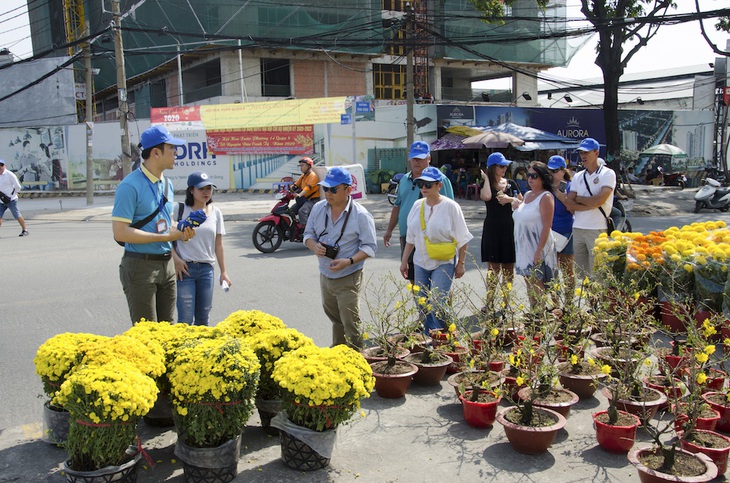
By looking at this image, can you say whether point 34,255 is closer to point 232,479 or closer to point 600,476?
point 232,479

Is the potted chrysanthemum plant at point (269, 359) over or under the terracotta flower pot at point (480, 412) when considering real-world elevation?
over

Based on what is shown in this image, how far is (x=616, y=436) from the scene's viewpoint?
362cm

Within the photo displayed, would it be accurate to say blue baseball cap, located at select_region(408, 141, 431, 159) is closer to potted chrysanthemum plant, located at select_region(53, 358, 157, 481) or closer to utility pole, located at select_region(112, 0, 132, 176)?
potted chrysanthemum plant, located at select_region(53, 358, 157, 481)

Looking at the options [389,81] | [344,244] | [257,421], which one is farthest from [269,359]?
[389,81]

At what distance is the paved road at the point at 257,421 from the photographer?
352 cm

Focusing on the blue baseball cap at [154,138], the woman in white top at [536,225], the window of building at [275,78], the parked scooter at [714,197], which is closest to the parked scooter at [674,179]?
the parked scooter at [714,197]

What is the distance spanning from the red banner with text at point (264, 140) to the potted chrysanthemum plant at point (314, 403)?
21.7 m

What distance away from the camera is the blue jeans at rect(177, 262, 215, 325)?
5.00 metres

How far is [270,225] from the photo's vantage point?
11297 millimetres

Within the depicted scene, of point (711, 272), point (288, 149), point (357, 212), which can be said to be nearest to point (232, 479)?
point (357, 212)

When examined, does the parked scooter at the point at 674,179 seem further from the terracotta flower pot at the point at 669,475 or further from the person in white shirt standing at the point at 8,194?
the terracotta flower pot at the point at 669,475

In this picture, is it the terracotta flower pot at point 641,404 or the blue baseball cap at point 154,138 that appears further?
the blue baseball cap at point 154,138

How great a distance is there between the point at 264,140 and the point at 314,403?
2265 centimetres

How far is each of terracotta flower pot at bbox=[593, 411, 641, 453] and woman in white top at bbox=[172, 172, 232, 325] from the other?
3.07 meters
